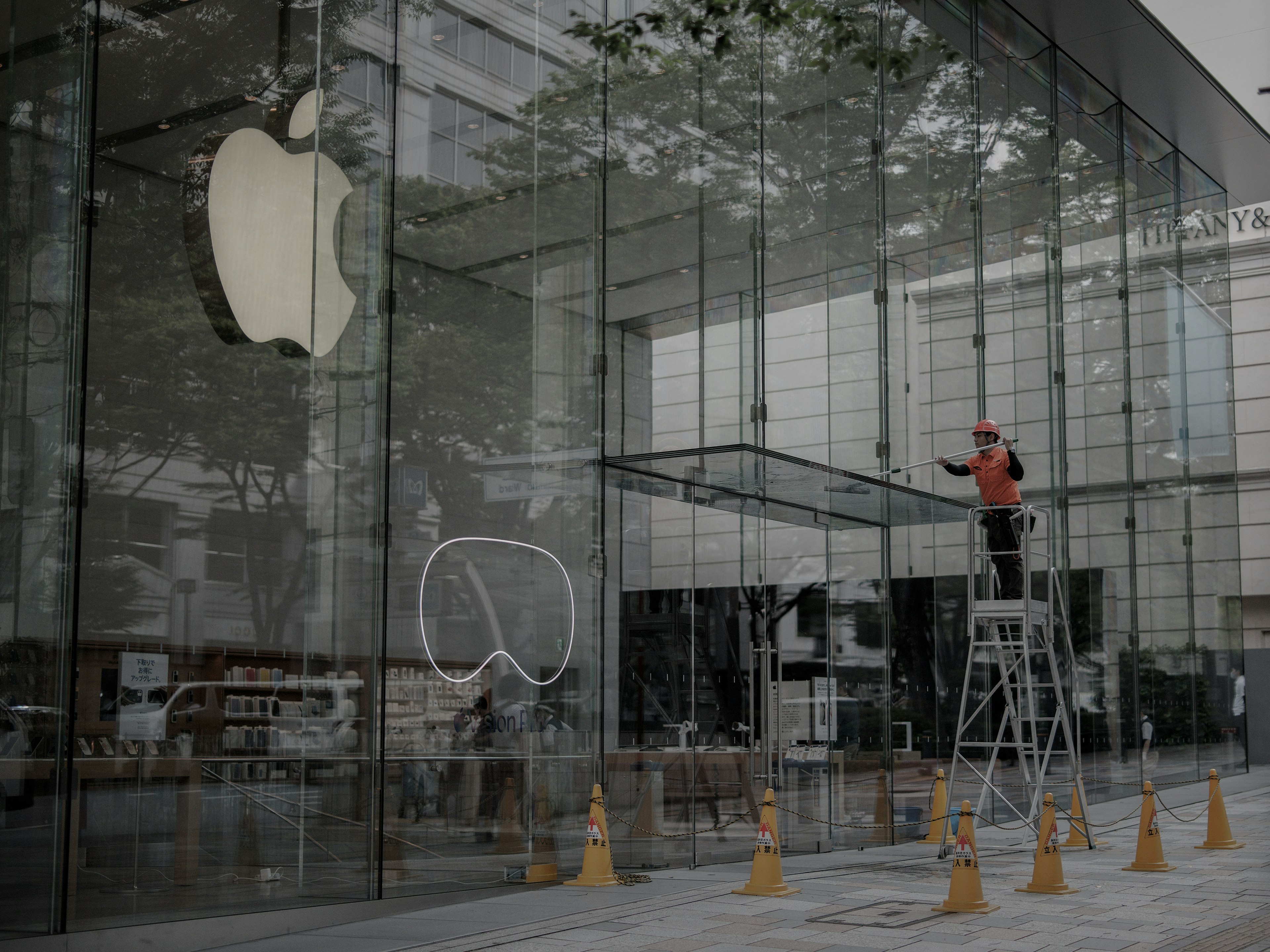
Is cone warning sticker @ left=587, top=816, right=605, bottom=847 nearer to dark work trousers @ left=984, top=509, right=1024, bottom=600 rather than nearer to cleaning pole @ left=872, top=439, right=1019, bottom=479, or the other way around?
cleaning pole @ left=872, top=439, right=1019, bottom=479

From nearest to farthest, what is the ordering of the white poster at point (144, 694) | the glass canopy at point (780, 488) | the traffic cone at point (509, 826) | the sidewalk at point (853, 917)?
the white poster at point (144, 694) < the sidewalk at point (853, 917) < the traffic cone at point (509, 826) < the glass canopy at point (780, 488)

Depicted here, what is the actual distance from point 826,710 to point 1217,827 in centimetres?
397

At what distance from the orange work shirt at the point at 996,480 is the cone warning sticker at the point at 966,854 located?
4799 mm

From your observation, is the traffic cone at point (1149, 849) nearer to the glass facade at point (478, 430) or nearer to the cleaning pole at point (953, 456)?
the glass facade at point (478, 430)

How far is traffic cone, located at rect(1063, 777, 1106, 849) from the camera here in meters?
13.3

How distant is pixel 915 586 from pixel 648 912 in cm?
721

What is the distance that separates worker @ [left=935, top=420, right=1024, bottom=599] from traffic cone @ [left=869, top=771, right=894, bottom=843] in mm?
2399

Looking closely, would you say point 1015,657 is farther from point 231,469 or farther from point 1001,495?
point 231,469

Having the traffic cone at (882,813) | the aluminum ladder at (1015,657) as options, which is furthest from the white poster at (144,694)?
the traffic cone at (882,813)

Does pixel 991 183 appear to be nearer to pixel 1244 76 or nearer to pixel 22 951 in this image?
pixel 1244 76

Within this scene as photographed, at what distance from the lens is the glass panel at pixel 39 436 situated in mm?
7285

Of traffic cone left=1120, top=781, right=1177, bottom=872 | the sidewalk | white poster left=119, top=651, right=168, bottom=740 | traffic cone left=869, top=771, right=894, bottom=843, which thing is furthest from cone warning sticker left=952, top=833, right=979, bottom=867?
white poster left=119, top=651, right=168, bottom=740

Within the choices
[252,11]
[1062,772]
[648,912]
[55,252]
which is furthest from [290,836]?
[1062,772]

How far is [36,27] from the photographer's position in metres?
7.97
